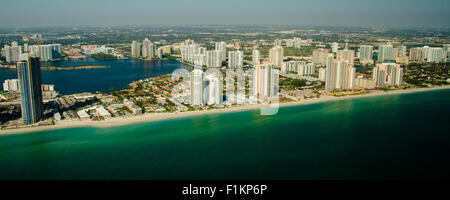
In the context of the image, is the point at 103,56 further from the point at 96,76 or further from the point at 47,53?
the point at 96,76

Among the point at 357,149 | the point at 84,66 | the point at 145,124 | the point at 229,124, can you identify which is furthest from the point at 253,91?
the point at 84,66

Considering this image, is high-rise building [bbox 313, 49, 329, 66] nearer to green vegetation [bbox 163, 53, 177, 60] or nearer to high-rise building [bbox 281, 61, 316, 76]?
high-rise building [bbox 281, 61, 316, 76]

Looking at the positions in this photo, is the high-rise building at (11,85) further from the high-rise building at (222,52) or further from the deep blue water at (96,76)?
the high-rise building at (222,52)

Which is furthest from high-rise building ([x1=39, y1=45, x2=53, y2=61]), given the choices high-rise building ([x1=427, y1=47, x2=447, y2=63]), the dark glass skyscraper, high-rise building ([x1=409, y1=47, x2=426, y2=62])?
high-rise building ([x1=427, y1=47, x2=447, y2=63])

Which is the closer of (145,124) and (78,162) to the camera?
(78,162)
